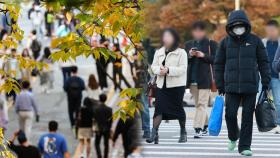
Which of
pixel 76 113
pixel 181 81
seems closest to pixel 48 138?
pixel 76 113

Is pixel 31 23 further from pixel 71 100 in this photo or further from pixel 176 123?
pixel 176 123

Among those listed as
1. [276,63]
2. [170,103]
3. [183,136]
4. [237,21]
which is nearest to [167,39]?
[170,103]

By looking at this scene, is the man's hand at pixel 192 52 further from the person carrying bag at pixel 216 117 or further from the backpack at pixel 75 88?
the backpack at pixel 75 88

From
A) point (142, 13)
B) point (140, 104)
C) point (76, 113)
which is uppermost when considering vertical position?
point (142, 13)

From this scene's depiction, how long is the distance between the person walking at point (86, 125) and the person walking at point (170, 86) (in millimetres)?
8776

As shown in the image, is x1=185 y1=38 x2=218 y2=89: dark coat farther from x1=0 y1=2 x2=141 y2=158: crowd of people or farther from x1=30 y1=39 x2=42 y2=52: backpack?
x1=30 y1=39 x2=42 y2=52: backpack

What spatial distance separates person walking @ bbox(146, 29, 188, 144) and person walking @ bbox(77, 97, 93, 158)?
8.78 m

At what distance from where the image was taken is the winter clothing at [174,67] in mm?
6688

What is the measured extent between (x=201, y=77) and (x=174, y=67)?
40.6 inches

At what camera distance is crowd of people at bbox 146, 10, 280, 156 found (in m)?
7.10

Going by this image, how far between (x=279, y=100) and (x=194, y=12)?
12.2ft

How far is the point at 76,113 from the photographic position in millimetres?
18359

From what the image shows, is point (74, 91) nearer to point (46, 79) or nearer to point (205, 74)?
point (46, 79)

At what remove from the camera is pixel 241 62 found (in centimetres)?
770
